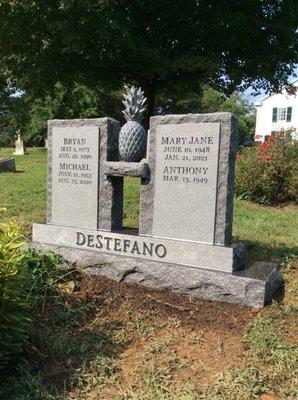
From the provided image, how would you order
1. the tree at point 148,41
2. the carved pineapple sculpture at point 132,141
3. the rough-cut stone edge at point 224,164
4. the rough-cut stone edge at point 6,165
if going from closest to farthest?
the rough-cut stone edge at point 224,164 < the carved pineapple sculpture at point 132,141 < the tree at point 148,41 < the rough-cut stone edge at point 6,165

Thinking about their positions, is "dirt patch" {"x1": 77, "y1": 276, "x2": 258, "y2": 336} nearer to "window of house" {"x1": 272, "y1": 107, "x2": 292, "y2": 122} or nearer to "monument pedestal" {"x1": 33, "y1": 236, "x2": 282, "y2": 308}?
"monument pedestal" {"x1": 33, "y1": 236, "x2": 282, "y2": 308}

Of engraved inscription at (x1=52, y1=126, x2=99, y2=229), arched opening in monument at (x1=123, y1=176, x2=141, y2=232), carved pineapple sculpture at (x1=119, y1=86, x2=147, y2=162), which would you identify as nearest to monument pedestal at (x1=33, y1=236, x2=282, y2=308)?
engraved inscription at (x1=52, y1=126, x2=99, y2=229)

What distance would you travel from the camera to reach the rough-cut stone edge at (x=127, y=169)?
4465 millimetres

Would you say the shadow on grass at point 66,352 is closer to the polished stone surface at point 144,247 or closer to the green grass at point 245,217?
the polished stone surface at point 144,247

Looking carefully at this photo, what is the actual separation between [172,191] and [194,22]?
10805 mm

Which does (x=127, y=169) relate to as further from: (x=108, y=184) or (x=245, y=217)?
(x=245, y=217)

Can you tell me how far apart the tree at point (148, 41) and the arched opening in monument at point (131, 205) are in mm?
4157

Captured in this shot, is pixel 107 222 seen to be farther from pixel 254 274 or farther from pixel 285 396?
pixel 285 396

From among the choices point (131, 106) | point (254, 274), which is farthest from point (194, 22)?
point (254, 274)

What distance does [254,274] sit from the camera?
4.05 meters

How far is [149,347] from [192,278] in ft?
3.42

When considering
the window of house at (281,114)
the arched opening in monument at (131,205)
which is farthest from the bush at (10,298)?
the window of house at (281,114)

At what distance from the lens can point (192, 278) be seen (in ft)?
13.6

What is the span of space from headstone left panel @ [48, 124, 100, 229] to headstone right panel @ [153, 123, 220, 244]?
75 cm
